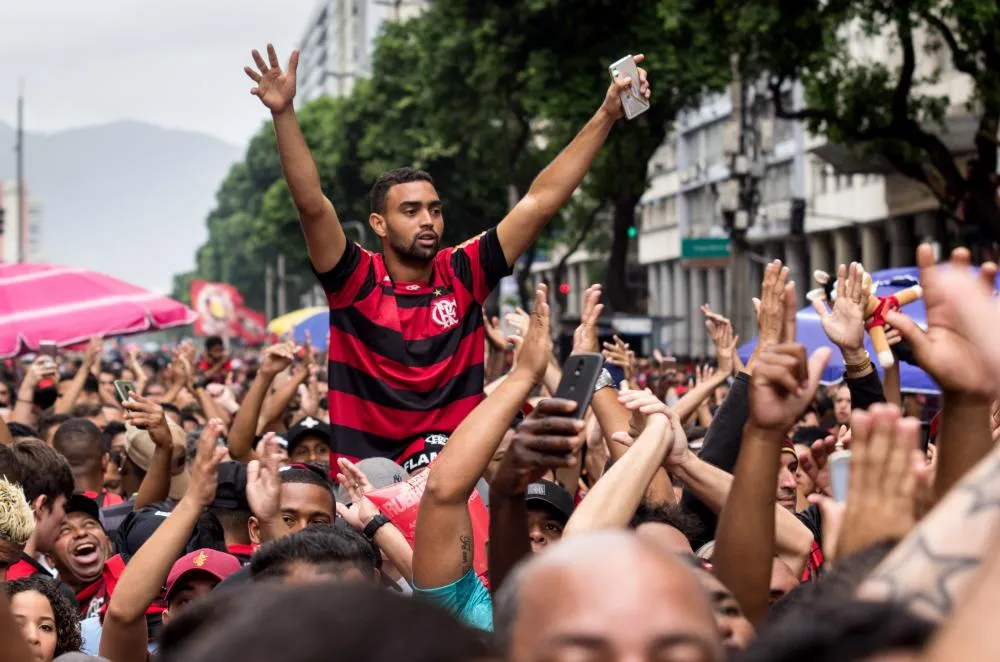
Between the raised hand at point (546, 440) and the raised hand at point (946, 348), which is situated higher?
the raised hand at point (946, 348)

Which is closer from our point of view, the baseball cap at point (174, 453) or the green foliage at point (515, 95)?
the baseball cap at point (174, 453)

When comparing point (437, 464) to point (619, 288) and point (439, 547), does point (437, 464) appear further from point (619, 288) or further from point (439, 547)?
point (619, 288)

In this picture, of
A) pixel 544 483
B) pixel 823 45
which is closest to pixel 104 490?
pixel 544 483

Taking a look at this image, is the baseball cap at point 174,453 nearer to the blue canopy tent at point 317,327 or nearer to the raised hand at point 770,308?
the raised hand at point 770,308

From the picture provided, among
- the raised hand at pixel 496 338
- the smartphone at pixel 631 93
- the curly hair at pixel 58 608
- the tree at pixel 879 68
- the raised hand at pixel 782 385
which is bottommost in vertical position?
the curly hair at pixel 58 608

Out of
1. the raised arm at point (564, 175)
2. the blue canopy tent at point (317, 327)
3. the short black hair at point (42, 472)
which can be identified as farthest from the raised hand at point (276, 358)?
the blue canopy tent at point (317, 327)

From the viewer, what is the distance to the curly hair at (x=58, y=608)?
4.99 metres

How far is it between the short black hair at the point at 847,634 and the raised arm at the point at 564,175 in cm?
405

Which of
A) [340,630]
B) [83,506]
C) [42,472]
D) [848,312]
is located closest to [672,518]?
[848,312]

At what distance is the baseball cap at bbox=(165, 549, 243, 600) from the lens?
5.27 meters

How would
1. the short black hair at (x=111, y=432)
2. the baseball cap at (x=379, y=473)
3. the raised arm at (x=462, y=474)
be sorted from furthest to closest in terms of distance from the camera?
the short black hair at (x=111, y=432) → the baseball cap at (x=379, y=473) → the raised arm at (x=462, y=474)

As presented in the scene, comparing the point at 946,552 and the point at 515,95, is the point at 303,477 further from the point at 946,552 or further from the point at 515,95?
the point at 515,95

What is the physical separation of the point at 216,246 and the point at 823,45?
4790 inches

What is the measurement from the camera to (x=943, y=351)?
10.6 feet
